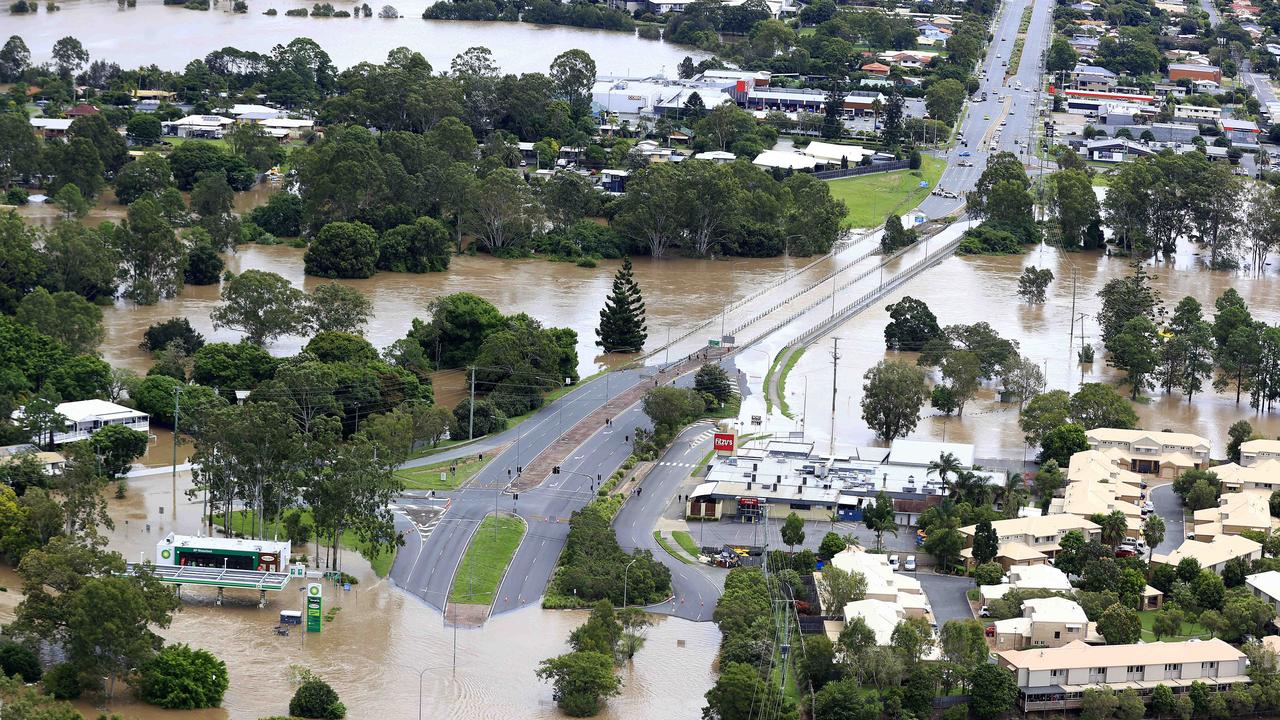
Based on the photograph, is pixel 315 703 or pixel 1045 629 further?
pixel 1045 629

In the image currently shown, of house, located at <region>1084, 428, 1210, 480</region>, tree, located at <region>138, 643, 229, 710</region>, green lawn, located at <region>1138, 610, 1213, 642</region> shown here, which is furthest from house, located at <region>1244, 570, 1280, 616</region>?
tree, located at <region>138, 643, 229, 710</region>

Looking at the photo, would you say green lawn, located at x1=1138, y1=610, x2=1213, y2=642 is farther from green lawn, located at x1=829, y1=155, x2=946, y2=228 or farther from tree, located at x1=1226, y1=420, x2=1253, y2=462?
green lawn, located at x1=829, y1=155, x2=946, y2=228

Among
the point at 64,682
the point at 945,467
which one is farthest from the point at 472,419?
the point at 64,682

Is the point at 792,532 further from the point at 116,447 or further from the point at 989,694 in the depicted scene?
the point at 116,447

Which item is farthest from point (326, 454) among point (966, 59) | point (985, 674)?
point (966, 59)

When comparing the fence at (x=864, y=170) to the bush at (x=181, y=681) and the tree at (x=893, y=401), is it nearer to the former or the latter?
the tree at (x=893, y=401)

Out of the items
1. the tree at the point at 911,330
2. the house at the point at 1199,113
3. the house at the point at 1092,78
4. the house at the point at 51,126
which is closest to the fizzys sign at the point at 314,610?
the tree at the point at 911,330
